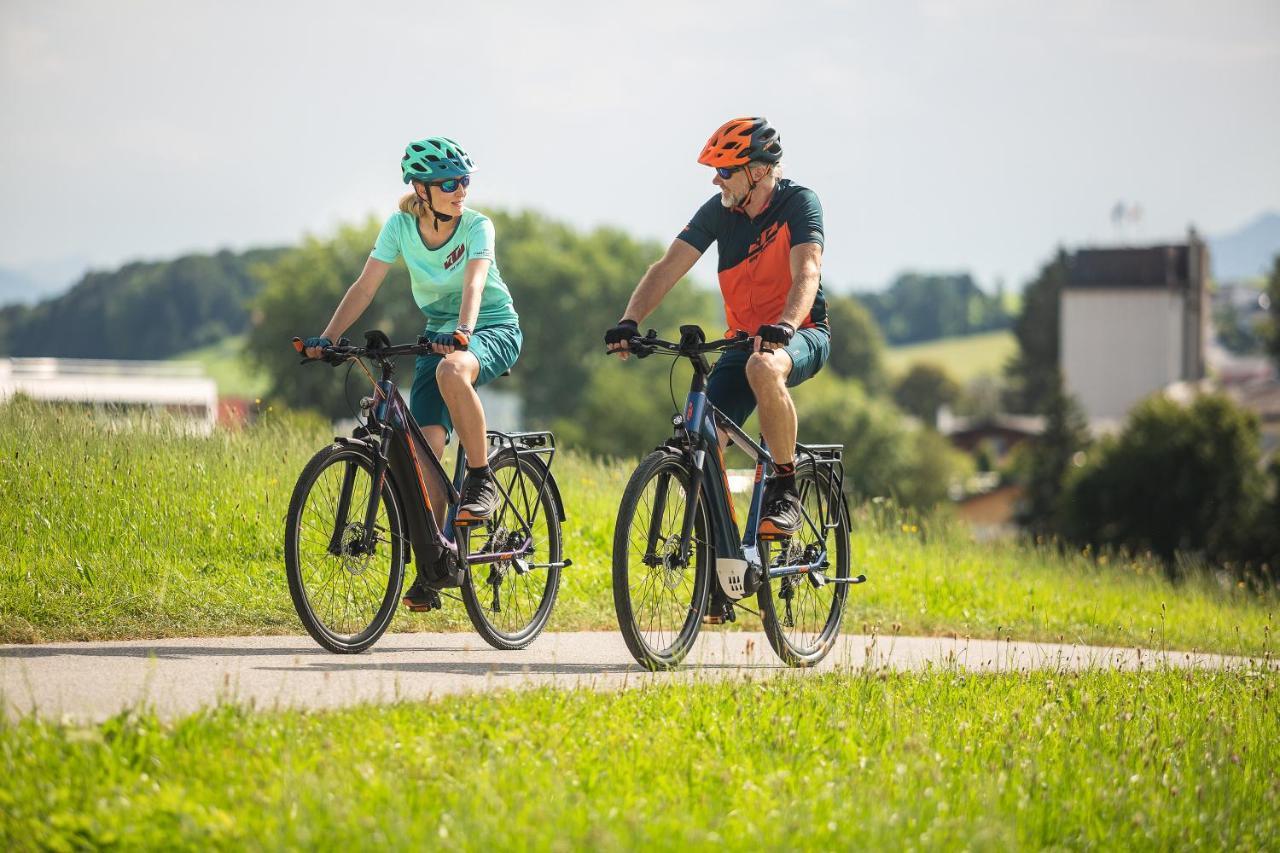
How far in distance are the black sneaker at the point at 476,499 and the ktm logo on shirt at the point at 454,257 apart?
3.17ft

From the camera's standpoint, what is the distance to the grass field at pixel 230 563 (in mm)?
7789

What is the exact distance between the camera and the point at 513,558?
7625 millimetres

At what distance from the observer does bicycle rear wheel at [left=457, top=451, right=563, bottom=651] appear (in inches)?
296

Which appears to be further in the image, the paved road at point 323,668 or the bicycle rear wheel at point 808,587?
the bicycle rear wheel at point 808,587

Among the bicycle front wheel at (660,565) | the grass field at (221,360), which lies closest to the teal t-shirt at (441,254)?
the bicycle front wheel at (660,565)

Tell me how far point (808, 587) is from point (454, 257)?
243cm

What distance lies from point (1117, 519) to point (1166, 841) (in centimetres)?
6022

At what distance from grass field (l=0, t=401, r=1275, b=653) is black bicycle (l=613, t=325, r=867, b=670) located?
1.49 m

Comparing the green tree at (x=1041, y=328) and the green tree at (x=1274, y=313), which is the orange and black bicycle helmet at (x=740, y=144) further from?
the green tree at (x=1041, y=328)

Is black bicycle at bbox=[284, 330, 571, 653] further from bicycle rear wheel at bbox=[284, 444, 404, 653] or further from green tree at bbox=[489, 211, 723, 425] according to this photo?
green tree at bbox=[489, 211, 723, 425]

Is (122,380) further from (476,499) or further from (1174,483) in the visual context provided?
(476,499)

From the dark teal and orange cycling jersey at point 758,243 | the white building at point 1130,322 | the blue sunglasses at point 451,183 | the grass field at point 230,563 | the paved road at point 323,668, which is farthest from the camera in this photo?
the white building at point 1130,322

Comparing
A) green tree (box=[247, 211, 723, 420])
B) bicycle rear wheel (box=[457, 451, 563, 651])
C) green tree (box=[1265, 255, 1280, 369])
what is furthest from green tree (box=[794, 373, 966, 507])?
bicycle rear wheel (box=[457, 451, 563, 651])

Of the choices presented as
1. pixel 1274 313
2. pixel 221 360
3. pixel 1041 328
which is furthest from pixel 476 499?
pixel 221 360
